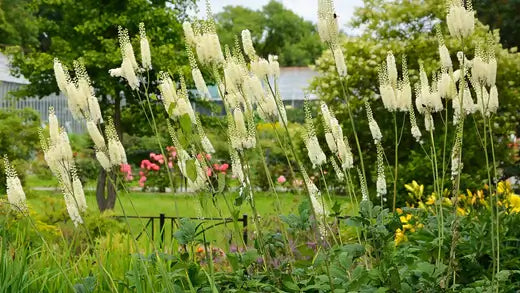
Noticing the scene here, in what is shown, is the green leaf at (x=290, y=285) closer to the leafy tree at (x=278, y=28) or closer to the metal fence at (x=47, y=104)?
the metal fence at (x=47, y=104)

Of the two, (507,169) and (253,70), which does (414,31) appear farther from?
(253,70)

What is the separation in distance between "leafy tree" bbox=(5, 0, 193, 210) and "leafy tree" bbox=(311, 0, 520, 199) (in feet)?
10.1

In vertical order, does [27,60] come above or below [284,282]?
above

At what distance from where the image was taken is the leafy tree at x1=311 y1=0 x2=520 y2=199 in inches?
433

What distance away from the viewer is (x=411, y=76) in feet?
36.8

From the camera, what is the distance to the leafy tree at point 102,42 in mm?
12945

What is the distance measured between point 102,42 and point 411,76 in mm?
5246

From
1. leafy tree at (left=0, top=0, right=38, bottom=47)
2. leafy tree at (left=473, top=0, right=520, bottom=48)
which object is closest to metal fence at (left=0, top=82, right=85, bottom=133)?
leafy tree at (left=0, top=0, right=38, bottom=47)

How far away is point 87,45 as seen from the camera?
1348cm

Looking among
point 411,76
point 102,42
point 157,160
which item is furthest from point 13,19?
point 411,76

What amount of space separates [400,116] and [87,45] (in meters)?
5.79

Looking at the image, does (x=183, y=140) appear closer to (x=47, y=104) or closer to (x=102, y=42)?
(x=102, y=42)

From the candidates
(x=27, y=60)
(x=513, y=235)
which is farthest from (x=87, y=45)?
(x=513, y=235)

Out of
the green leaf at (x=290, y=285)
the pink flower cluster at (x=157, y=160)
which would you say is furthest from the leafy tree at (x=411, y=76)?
the green leaf at (x=290, y=285)
